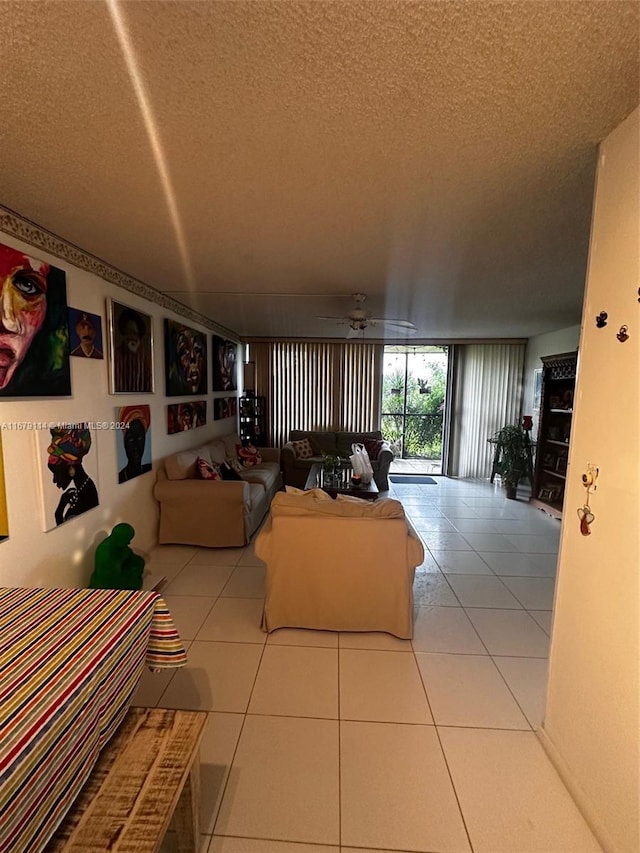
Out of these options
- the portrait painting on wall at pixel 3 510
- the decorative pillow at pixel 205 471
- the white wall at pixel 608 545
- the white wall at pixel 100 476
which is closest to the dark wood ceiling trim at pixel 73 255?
the white wall at pixel 100 476

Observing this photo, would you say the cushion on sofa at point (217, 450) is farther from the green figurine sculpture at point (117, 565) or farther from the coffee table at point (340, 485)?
the green figurine sculpture at point (117, 565)

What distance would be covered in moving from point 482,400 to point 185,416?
193 inches

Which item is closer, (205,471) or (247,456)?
(205,471)

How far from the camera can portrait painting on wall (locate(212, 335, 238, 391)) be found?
5.08 metres

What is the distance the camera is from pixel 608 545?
1229 mm

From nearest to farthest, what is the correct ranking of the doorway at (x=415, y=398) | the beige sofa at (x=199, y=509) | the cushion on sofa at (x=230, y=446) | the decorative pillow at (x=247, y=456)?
the beige sofa at (x=199, y=509)
the cushion on sofa at (x=230, y=446)
the decorative pillow at (x=247, y=456)
the doorway at (x=415, y=398)

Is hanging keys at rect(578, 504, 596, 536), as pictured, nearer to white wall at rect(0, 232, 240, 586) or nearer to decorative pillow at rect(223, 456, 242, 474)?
white wall at rect(0, 232, 240, 586)

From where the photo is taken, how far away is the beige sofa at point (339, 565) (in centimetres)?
227

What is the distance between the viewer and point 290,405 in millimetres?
6738

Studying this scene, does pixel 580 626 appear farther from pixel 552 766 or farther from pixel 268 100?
pixel 268 100

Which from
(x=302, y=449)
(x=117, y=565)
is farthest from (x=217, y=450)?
(x=117, y=565)

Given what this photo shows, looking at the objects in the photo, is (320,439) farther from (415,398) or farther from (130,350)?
(130,350)

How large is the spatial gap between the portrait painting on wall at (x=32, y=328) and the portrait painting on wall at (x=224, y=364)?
2.76m

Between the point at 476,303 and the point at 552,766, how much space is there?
11.4 ft
